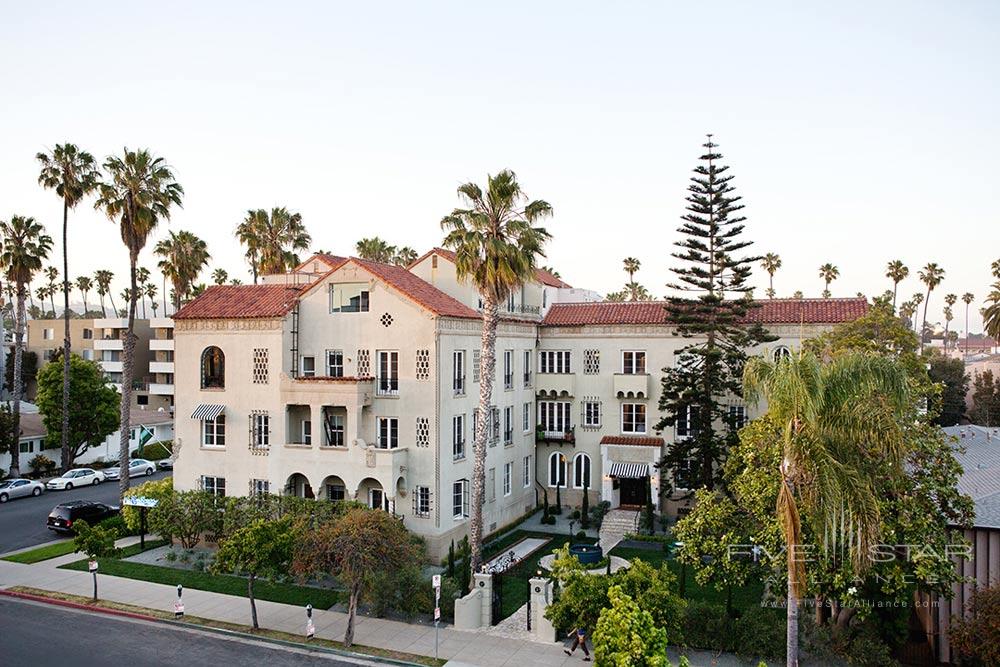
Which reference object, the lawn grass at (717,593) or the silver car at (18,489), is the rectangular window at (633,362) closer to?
the lawn grass at (717,593)

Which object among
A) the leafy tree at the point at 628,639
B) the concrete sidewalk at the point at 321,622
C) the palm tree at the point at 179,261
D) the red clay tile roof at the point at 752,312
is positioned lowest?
the concrete sidewalk at the point at 321,622

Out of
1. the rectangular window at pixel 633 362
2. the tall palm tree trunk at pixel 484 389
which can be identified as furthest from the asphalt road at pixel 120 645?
the rectangular window at pixel 633 362

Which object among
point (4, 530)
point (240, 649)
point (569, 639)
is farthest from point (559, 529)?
point (4, 530)

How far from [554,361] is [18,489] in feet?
98.4

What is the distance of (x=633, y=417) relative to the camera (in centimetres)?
3659

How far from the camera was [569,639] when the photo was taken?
2025cm

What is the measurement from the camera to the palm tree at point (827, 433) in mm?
14547

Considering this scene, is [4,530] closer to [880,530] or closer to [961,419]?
[880,530]

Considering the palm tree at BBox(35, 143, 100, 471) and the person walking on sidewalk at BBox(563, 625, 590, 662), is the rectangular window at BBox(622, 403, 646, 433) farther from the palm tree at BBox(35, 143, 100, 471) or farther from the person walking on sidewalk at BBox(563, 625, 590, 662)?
Result: the palm tree at BBox(35, 143, 100, 471)

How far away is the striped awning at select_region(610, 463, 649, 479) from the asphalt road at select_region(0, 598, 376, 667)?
60.1 ft

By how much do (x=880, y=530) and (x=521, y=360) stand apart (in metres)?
22.2

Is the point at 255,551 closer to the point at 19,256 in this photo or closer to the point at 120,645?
the point at 120,645

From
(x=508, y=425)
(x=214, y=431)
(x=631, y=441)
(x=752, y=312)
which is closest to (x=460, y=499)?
(x=508, y=425)

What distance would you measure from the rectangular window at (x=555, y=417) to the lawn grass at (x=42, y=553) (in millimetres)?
21643
